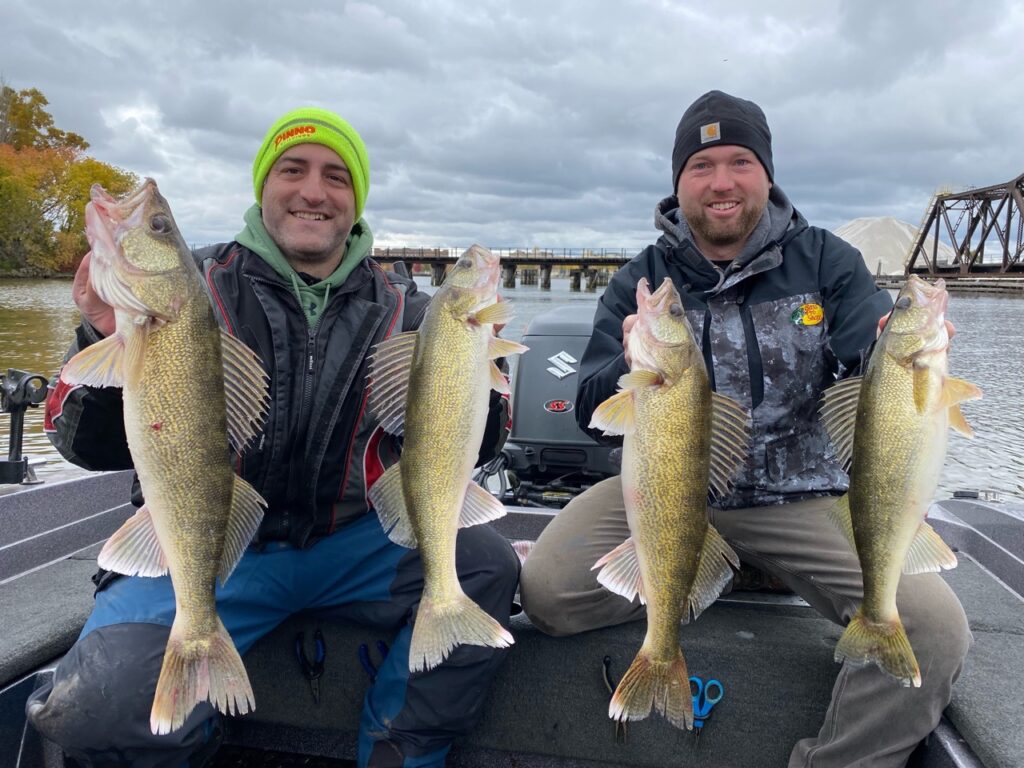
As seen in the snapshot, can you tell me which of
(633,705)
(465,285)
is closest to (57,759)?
(633,705)

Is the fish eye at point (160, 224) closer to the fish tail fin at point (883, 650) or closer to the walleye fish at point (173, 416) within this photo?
the walleye fish at point (173, 416)

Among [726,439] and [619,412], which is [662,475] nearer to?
[619,412]

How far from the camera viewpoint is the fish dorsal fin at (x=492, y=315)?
2533 millimetres

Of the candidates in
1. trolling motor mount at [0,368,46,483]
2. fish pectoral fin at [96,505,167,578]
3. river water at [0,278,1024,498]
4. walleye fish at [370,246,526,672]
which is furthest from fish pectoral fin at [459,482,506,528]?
river water at [0,278,1024,498]

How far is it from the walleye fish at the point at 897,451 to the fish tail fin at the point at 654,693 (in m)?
0.58

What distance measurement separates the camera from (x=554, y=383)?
216 inches

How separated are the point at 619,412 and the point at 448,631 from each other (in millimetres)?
1035

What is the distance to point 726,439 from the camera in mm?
2840

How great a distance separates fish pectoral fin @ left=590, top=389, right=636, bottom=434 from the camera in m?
2.63

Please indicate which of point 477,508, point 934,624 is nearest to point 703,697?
point 934,624

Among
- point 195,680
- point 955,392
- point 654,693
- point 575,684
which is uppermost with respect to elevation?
point 955,392

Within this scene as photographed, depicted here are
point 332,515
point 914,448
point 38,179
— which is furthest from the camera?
point 38,179

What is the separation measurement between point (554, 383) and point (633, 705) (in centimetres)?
317

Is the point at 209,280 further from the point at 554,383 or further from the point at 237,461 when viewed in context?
the point at 554,383
